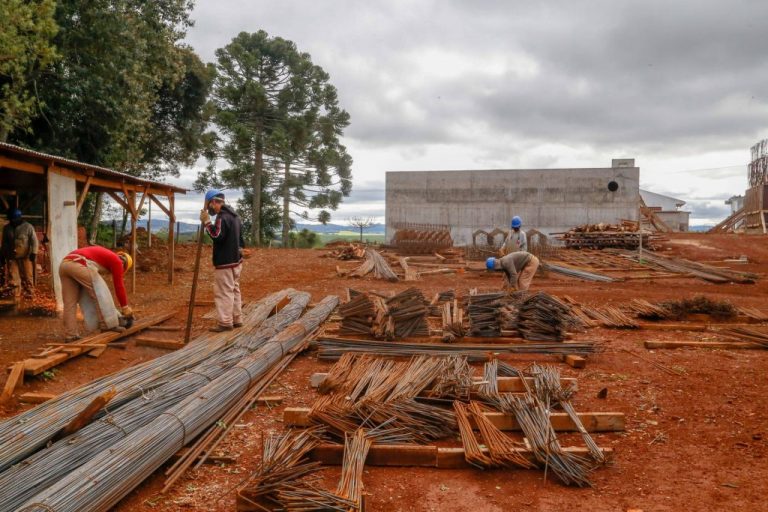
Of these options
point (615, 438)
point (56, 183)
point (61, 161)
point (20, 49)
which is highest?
point (20, 49)

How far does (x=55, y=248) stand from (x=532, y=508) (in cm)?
914

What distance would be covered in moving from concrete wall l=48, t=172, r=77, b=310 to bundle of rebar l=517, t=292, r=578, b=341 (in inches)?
302

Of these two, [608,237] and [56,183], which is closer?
[56,183]

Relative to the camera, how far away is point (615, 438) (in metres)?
4.34

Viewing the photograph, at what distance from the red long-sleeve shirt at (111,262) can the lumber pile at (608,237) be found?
2035cm

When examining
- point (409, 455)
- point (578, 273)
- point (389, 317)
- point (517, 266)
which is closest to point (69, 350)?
point (389, 317)

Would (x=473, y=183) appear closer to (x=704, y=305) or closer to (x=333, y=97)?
(x=333, y=97)

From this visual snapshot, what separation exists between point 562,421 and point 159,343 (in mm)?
5134

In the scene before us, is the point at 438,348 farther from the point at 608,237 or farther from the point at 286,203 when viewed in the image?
the point at 286,203

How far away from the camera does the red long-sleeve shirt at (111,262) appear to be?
7004 millimetres

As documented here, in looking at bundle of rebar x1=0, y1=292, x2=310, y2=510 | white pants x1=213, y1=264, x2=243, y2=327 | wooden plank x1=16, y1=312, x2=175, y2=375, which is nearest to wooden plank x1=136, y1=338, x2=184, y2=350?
wooden plank x1=16, y1=312, x2=175, y2=375

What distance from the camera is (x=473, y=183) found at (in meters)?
27.7

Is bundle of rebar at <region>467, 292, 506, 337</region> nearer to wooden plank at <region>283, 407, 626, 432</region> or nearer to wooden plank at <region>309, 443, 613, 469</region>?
wooden plank at <region>283, 407, 626, 432</region>

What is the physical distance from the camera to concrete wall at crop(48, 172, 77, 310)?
9.27 metres
